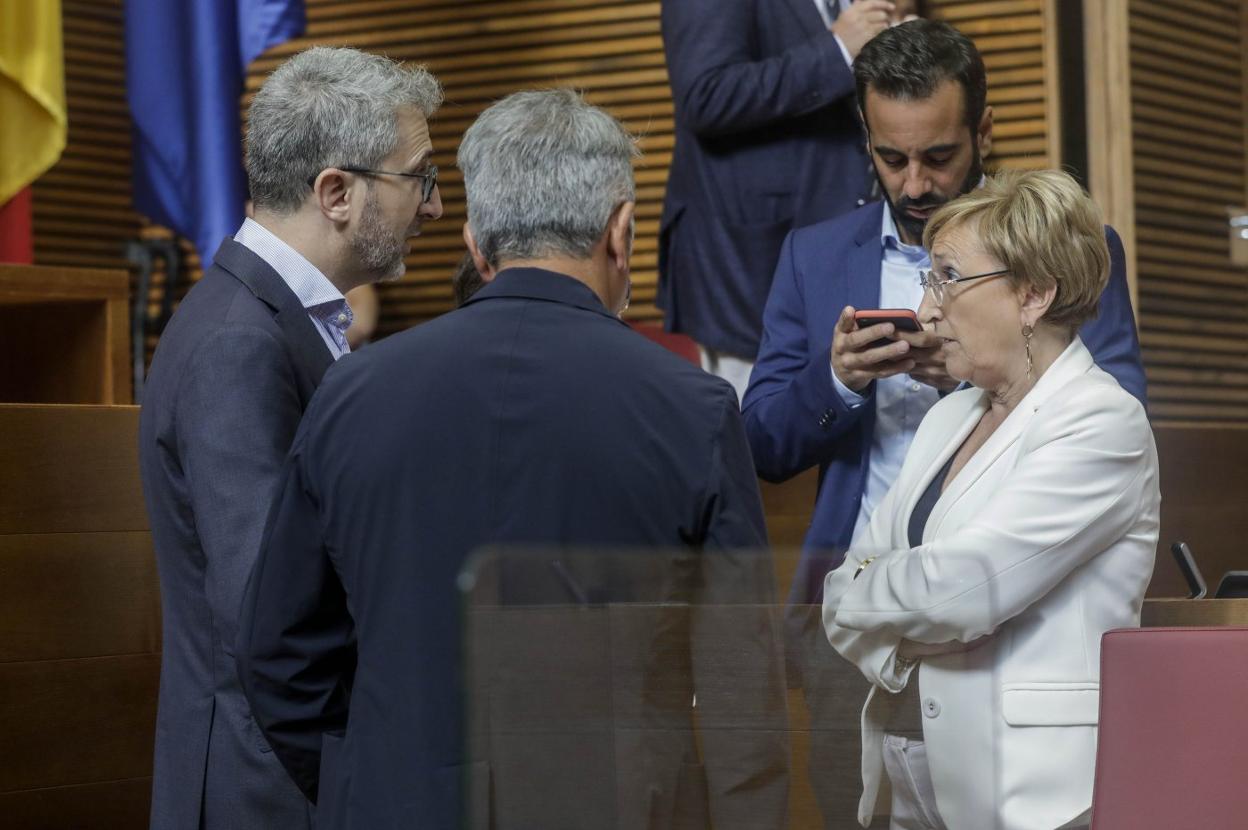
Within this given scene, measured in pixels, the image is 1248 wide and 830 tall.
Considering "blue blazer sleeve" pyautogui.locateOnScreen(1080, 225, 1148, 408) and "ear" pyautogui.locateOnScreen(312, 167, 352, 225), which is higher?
"ear" pyautogui.locateOnScreen(312, 167, 352, 225)

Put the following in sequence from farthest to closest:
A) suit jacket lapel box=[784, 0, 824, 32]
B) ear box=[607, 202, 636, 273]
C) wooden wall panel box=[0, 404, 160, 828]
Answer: suit jacket lapel box=[784, 0, 824, 32], wooden wall panel box=[0, 404, 160, 828], ear box=[607, 202, 636, 273]

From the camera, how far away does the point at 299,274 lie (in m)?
2.45

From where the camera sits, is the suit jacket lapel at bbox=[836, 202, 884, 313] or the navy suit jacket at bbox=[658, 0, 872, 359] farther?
the navy suit jacket at bbox=[658, 0, 872, 359]

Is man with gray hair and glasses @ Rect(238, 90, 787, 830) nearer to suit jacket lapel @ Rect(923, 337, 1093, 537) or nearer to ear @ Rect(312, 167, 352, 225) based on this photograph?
suit jacket lapel @ Rect(923, 337, 1093, 537)

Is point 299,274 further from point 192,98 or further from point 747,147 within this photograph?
point 192,98

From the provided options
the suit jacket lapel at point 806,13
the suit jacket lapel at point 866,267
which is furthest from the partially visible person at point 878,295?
the suit jacket lapel at point 806,13

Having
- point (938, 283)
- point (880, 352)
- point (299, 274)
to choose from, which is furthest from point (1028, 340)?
point (299, 274)

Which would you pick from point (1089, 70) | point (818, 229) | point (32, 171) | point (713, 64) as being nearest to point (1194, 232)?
point (1089, 70)

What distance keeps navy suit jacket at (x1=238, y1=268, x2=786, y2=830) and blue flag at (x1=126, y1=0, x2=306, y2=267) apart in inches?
117

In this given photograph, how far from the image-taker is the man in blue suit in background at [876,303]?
267 centimetres

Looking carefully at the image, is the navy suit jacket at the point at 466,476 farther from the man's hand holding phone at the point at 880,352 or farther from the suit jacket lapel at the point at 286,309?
the man's hand holding phone at the point at 880,352

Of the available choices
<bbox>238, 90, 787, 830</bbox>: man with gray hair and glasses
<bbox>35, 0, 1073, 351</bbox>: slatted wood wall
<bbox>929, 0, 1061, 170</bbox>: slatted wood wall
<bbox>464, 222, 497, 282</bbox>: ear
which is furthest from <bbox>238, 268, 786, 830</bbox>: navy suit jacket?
<bbox>35, 0, 1073, 351</bbox>: slatted wood wall

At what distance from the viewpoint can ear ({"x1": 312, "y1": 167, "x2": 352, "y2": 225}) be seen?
2.48 meters

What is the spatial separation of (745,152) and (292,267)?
1875 mm
